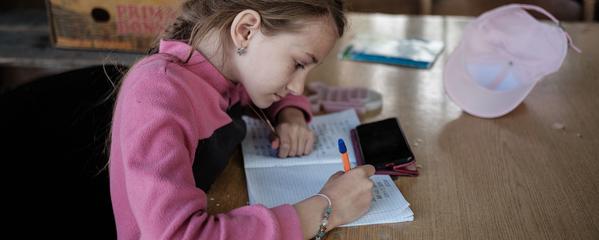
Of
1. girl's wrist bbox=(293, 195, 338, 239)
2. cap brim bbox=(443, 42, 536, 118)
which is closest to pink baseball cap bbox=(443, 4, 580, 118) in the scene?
cap brim bbox=(443, 42, 536, 118)

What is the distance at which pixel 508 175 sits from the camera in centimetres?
104

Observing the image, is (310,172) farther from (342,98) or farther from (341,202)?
(342,98)

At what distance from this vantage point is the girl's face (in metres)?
0.99

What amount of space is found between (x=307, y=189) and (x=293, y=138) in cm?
17

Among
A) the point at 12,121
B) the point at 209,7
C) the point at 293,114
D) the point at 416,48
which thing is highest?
the point at 209,7

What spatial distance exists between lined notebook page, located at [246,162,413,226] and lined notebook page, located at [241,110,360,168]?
0.02 m

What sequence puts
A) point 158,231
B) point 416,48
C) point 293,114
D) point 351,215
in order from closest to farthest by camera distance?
1. point 158,231
2. point 351,215
3. point 293,114
4. point 416,48

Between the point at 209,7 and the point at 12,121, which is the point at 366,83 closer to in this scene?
the point at 209,7

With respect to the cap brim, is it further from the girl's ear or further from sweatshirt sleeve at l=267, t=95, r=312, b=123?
the girl's ear

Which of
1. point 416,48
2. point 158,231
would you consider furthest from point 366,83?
point 158,231

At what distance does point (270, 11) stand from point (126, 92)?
263mm

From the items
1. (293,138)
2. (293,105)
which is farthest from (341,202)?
(293,105)

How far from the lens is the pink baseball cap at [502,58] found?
130 cm

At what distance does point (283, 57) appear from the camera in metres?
1.00
